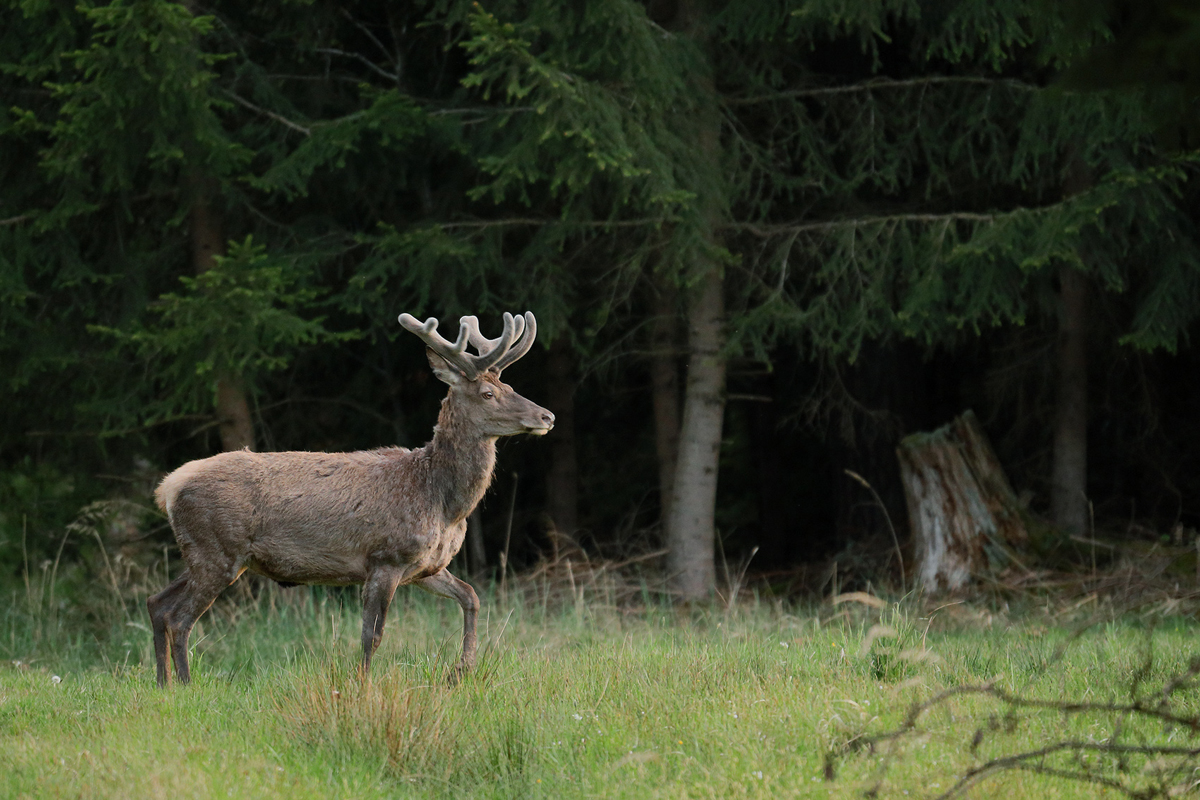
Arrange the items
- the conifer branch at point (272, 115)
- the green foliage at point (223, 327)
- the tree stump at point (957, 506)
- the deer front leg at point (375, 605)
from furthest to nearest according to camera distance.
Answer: the tree stump at point (957, 506) → the conifer branch at point (272, 115) → the green foliage at point (223, 327) → the deer front leg at point (375, 605)

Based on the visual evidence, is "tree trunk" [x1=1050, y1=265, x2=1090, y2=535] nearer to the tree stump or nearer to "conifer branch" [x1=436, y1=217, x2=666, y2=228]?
the tree stump

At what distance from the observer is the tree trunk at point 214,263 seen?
10.5 m

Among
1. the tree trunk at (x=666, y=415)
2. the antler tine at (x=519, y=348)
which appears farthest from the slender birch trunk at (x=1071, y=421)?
the antler tine at (x=519, y=348)

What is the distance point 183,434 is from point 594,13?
5908 mm

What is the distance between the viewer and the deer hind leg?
6.95 m

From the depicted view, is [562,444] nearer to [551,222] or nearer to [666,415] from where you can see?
[666,415]

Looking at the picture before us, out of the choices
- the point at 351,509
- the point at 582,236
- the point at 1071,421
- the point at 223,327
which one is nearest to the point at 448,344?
the point at 351,509

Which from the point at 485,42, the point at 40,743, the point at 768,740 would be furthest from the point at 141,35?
the point at 768,740

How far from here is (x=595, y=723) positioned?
17.8 ft

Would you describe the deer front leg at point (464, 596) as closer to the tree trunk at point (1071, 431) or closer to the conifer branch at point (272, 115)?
the conifer branch at point (272, 115)

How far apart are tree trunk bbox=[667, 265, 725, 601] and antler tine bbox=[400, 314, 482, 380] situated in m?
4.36

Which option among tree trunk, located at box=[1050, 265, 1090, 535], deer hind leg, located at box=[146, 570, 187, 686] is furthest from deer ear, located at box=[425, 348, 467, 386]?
tree trunk, located at box=[1050, 265, 1090, 535]

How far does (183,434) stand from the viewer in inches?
475

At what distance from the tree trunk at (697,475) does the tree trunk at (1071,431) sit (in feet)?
11.1
